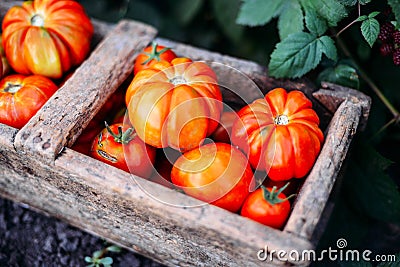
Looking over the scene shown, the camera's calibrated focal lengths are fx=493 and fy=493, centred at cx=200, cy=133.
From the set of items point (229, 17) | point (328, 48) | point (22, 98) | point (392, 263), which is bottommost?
point (392, 263)

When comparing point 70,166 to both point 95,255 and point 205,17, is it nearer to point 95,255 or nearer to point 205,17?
point 95,255

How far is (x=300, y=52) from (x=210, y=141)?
0.47 meters

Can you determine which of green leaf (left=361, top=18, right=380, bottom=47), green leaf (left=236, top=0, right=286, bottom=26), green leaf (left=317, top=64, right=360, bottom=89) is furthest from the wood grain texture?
green leaf (left=361, top=18, right=380, bottom=47)

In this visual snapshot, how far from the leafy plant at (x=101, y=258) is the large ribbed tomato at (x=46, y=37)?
722 millimetres

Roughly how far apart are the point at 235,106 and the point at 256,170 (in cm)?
43

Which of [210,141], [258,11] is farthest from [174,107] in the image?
[258,11]

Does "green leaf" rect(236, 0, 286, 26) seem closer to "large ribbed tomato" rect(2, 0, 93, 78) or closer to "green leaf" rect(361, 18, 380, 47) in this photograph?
"green leaf" rect(361, 18, 380, 47)

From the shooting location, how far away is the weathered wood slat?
54.3 inches

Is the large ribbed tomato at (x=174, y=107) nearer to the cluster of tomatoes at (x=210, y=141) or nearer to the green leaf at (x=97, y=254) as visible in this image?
the cluster of tomatoes at (x=210, y=141)

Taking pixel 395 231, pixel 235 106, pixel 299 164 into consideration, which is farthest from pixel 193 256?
pixel 395 231

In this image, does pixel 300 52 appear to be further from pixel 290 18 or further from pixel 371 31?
pixel 371 31

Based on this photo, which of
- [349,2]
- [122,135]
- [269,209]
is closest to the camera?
[269,209]

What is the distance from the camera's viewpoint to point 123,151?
157 centimetres

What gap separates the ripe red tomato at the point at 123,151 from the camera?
157 centimetres
